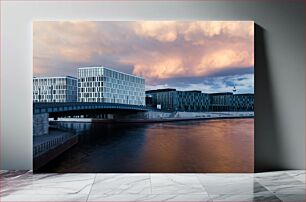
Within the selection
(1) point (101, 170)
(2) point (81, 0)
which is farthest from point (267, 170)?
(2) point (81, 0)

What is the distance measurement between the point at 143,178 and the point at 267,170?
175cm

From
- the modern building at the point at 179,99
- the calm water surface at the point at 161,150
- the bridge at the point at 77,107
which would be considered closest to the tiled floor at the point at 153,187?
the calm water surface at the point at 161,150

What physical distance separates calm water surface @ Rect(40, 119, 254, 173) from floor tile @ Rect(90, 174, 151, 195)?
0.63 ft

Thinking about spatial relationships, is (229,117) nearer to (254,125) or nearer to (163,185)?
(254,125)

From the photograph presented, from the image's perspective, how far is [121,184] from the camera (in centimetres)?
415

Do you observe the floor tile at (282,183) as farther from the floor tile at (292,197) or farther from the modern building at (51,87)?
the modern building at (51,87)

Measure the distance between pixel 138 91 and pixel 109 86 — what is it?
1.34 feet

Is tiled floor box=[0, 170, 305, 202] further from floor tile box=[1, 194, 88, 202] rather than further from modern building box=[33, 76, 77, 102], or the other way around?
modern building box=[33, 76, 77, 102]

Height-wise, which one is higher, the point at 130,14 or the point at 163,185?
the point at 130,14

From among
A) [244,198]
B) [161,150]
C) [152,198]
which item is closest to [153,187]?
[152,198]

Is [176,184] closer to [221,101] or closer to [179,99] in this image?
→ [179,99]

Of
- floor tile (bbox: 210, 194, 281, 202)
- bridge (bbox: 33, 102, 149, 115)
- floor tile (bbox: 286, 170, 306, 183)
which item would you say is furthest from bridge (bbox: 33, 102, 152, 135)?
floor tile (bbox: 286, 170, 306, 183)

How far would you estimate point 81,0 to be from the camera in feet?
15.7

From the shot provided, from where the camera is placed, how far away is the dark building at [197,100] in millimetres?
4879
